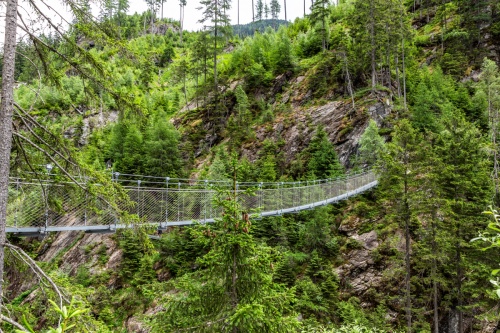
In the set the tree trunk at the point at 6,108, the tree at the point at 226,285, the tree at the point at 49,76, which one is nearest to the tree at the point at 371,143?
the tree at the point at 226,285

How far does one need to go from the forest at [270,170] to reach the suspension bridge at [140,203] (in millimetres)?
106

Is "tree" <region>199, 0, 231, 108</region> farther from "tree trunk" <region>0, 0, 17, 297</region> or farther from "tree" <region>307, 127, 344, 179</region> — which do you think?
"tree trunk" <region>0, 0, 17, 297</region>

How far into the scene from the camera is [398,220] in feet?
33.7

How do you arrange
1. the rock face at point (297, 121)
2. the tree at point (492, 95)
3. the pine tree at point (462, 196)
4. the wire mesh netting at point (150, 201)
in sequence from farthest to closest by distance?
the rock face at point (297, 121) < the tree at point (492, 95) < the pine tree at point (462, 196) < the wire mesh netting at point (150, 201)

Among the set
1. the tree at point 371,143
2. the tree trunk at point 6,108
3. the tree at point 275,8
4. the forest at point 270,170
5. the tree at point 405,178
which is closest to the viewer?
the tree trunk at point 6,108

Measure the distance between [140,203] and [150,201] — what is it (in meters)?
0.22

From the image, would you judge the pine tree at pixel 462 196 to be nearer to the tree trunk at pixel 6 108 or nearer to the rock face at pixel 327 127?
the rock face at pixel 327 127

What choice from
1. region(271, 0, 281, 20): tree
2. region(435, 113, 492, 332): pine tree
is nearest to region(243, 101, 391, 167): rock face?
region(435, 113, 492, 332): pine tree

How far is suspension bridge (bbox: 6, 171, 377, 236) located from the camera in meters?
3.83

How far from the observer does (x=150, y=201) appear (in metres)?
7.43

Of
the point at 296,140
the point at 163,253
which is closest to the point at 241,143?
the point at 296,140

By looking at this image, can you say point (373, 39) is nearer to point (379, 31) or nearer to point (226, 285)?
point (379, 31)

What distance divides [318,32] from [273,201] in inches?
752

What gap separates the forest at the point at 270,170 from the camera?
10.8 ft
